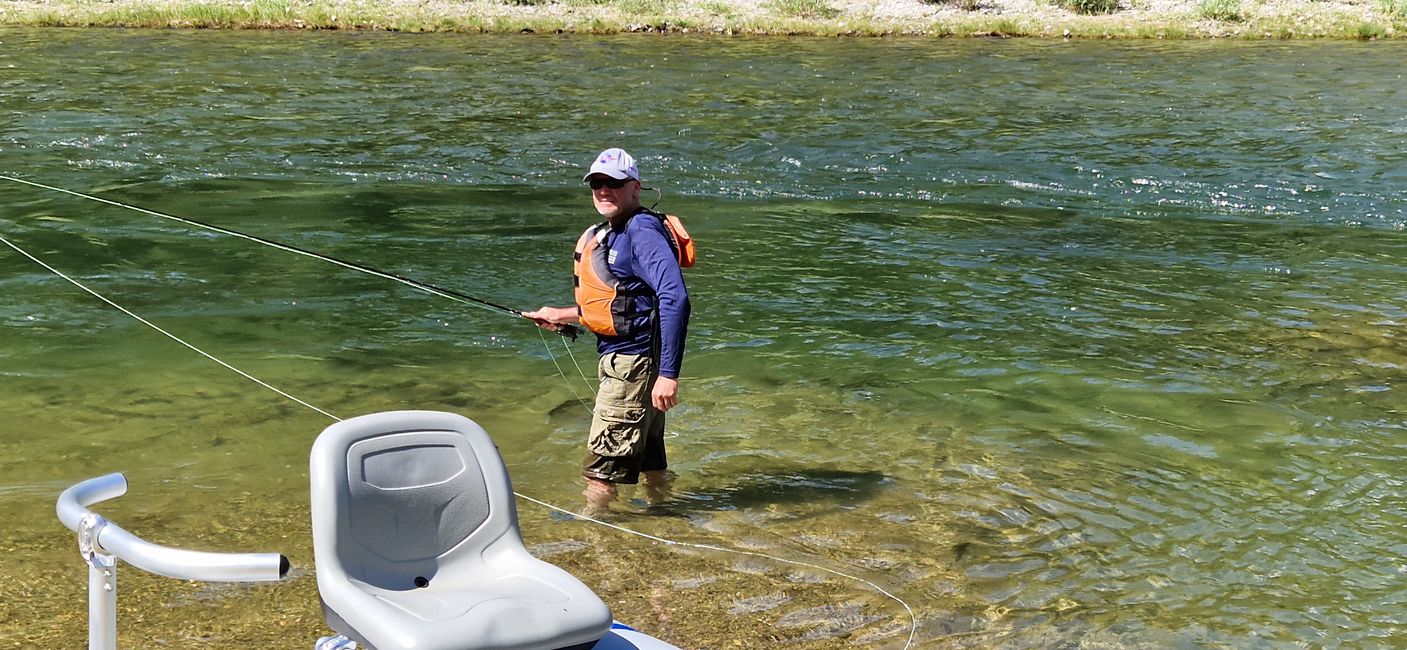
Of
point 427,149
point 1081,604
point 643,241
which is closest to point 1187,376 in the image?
point 1081,604

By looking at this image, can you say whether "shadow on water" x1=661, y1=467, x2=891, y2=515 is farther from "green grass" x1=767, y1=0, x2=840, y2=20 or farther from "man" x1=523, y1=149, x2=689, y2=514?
"green grass" x1=767, y1=0, x2=840, y2=20

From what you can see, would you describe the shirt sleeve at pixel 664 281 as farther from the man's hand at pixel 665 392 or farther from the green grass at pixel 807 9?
the green grass at pixel 807 9

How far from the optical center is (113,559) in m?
2.40

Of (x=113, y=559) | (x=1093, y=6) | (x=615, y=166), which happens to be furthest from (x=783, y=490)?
(x=1093, y=6)

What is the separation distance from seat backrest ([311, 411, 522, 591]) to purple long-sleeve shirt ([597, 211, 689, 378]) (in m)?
1.88

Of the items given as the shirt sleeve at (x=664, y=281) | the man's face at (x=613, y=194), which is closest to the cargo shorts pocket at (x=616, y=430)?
the shirt sleeve at (x=664, y=281)

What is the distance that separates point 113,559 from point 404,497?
1263 millimetres

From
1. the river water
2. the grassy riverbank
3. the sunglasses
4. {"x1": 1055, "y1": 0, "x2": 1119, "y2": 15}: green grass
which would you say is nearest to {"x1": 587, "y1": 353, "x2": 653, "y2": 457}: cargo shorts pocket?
the river water

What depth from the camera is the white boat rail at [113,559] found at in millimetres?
2223

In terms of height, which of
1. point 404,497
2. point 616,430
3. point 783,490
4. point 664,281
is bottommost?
point 783,490

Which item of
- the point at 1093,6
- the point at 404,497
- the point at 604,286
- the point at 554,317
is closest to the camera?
the point at 404,497

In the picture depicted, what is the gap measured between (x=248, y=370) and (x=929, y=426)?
166 inches

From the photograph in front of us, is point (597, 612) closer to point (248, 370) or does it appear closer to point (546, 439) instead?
point (546, 439)

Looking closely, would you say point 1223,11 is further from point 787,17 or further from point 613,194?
point 613,194
